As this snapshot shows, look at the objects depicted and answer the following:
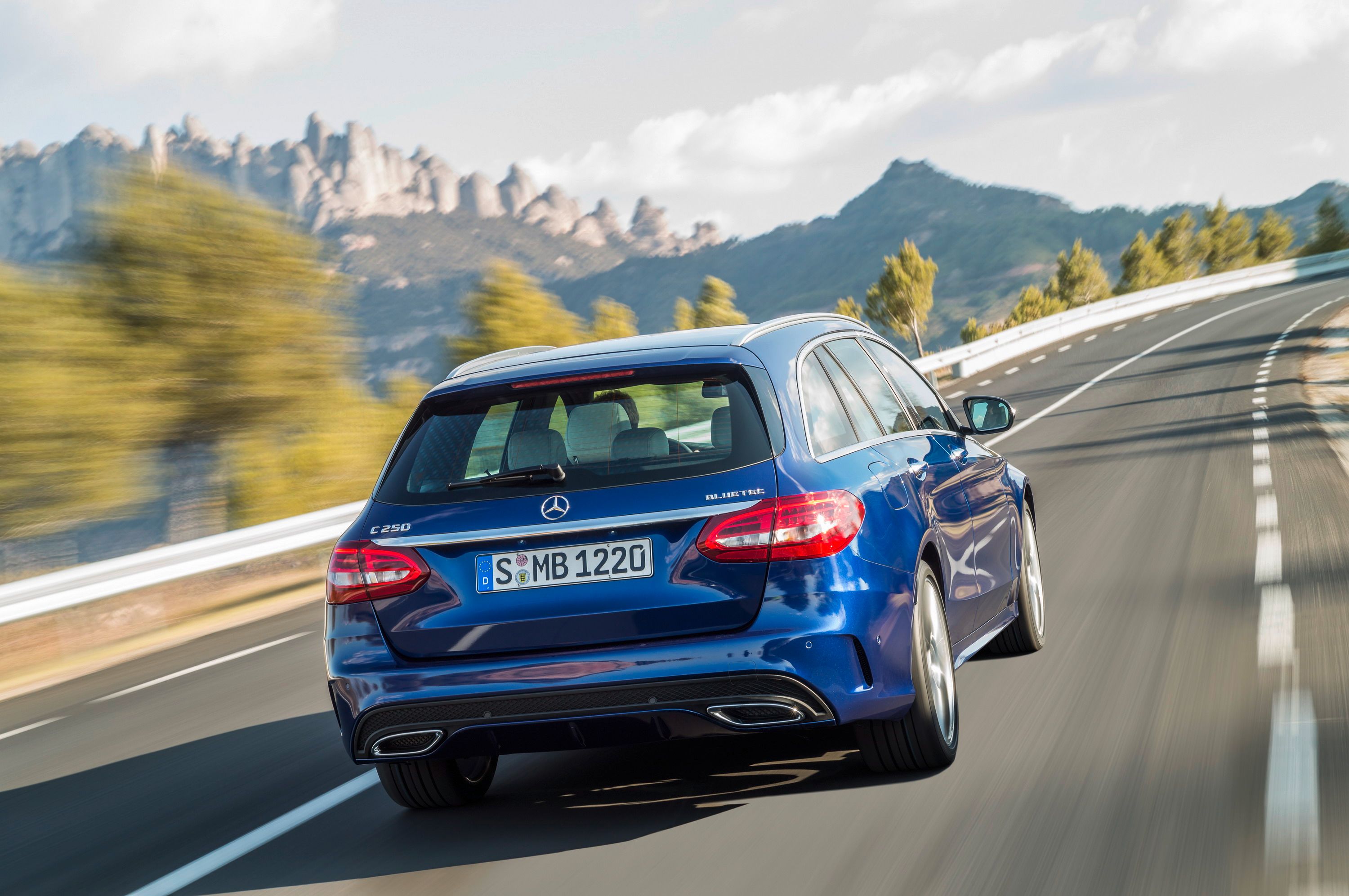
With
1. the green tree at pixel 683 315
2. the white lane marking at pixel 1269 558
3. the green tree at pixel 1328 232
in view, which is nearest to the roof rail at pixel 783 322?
the white lane marking at pixel 1269 558

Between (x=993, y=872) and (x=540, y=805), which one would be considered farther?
(x=540, y=805)

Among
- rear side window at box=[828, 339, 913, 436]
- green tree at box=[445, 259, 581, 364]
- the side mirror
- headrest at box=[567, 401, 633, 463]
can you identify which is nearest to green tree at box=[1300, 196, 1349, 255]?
green tree at box=[445, 259, 581, 364]

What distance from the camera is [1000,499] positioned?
6238 mm

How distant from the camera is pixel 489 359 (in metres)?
5.20

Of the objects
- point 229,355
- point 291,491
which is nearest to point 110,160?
point 229,355

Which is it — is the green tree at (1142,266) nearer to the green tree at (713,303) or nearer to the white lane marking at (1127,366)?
the white lane marking at (1127,366)

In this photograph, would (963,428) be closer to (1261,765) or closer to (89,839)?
(1261,765)

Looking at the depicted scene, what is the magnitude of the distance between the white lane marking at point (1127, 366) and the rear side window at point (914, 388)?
3.83m

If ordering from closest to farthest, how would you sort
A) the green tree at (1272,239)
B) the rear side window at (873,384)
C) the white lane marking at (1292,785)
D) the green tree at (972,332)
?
1. the white lane marking at (1292,785)
2. the rear side window at (873,384)
3. the green tree at (972,332)
4. the green tree at (1272,239)

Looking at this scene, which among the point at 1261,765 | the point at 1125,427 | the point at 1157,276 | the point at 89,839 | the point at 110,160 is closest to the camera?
the point at 1261,765

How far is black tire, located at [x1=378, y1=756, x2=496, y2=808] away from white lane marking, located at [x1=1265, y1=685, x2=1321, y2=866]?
260cm

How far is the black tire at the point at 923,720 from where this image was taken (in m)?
4.43

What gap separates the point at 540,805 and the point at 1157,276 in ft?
374

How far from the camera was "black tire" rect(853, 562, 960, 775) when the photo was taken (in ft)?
14.5
